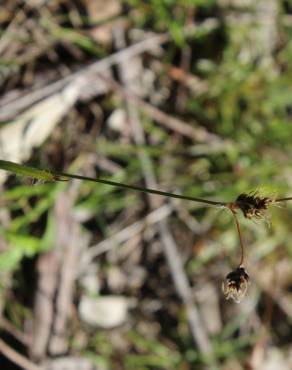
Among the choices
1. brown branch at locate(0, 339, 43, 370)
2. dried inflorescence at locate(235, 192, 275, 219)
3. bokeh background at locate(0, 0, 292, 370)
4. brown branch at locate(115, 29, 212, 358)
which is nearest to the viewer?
dried inflorescence at locate(235, 192, 275, 219)

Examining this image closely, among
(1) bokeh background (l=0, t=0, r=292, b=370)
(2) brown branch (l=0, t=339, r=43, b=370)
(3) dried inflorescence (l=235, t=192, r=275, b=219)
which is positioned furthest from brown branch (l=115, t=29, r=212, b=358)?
(3) dried inflorescence (l=235, t=192, r=275, b=219)

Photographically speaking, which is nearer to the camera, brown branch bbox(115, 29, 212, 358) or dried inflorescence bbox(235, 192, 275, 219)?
dried inflorescence bbox(235, 192, 275, 219)

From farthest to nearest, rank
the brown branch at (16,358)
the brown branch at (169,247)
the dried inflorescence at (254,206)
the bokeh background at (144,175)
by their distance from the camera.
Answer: the brown branch at (169,247) → the bokeh background at (144,175) → the brown branch at (16,358) → the dried inflorescence at (254,206)

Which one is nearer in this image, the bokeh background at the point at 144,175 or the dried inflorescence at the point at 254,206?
the dried inflorescence at the point at 254,206

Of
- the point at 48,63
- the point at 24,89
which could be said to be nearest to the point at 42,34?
the point at 48,63

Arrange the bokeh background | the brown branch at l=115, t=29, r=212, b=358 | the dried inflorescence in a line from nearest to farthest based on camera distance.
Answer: the dried inflorescence, the bokeh background, the brown branch at l=115, t=29, r=212, b=358

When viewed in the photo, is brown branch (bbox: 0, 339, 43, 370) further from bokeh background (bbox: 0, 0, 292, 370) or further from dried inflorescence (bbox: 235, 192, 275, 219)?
dried inflorescence (bbox: 235, 192, 275, 219)

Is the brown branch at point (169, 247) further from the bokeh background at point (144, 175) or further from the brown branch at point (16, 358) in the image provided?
the brown branch at point (16, 358)

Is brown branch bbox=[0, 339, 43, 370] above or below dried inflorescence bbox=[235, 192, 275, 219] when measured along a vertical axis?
above

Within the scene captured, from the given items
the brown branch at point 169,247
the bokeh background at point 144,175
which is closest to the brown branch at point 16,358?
the bokeh background at point 144,175
